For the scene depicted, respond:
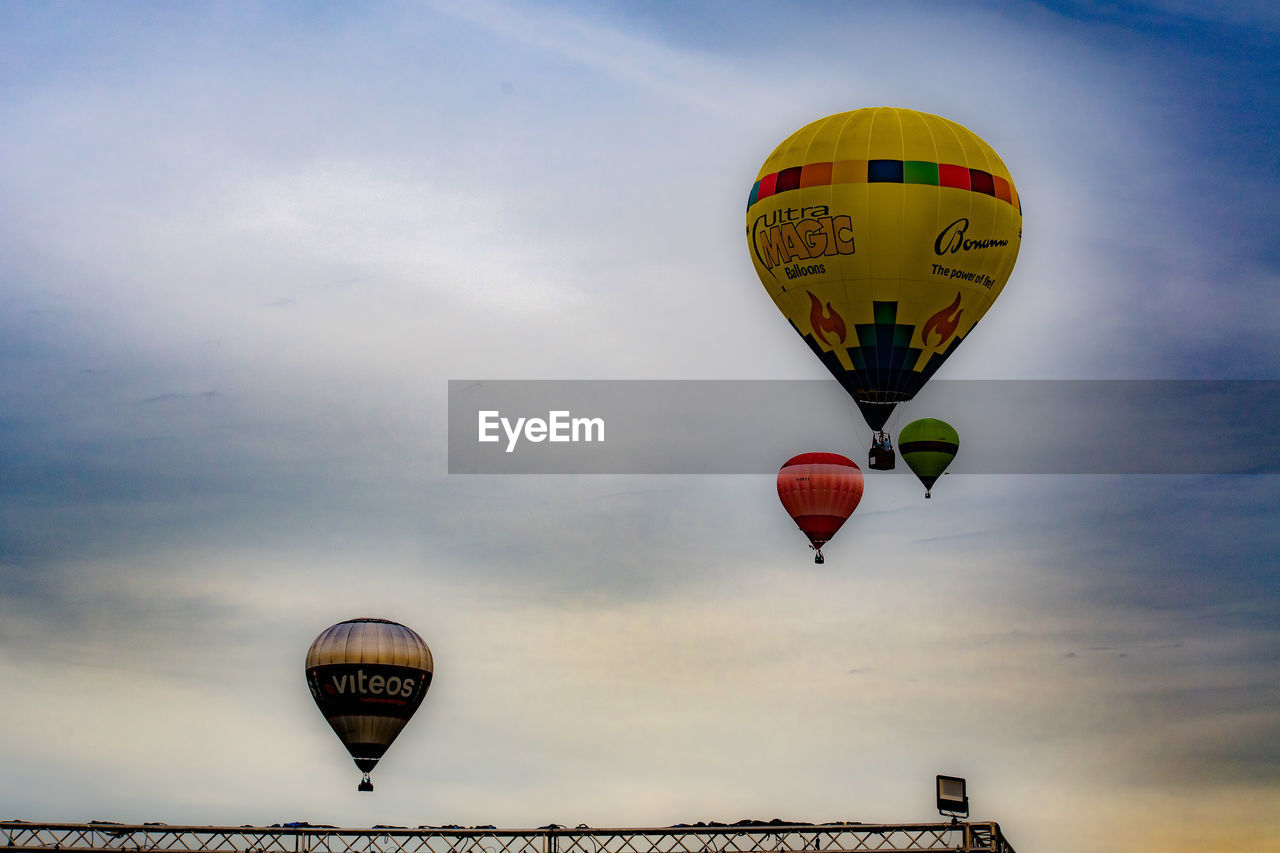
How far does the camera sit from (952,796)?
56094mm

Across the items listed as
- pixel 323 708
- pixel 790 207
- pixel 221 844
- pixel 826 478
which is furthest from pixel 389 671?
pixel 790 207

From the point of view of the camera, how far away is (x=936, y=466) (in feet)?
251

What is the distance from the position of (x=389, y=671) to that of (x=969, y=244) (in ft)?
77.3

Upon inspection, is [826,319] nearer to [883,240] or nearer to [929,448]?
[883,240]

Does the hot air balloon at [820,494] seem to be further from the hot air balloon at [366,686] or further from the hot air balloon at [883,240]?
the hot air balloon at [366,686]

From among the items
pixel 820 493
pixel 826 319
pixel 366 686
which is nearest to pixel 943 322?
pixel 826 319

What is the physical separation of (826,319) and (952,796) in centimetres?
1374

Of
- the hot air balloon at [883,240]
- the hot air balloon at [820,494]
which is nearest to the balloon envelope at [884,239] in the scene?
the hot air balloon at [883,240]

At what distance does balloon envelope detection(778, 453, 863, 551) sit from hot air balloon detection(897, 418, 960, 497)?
6122 millimetres

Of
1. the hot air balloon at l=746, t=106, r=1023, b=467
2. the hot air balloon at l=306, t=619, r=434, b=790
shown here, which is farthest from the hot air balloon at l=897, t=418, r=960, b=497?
the hot air balloon at l=306, t=619, r=434, b=790

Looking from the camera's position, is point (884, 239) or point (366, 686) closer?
point (884, 239)

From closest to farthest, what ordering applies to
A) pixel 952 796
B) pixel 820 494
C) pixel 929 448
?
pixel 952 796, pixel 820 494, pixel 929 448

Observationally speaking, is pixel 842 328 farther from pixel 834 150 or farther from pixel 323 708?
pixel 323 708

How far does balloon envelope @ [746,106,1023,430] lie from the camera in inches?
2307
